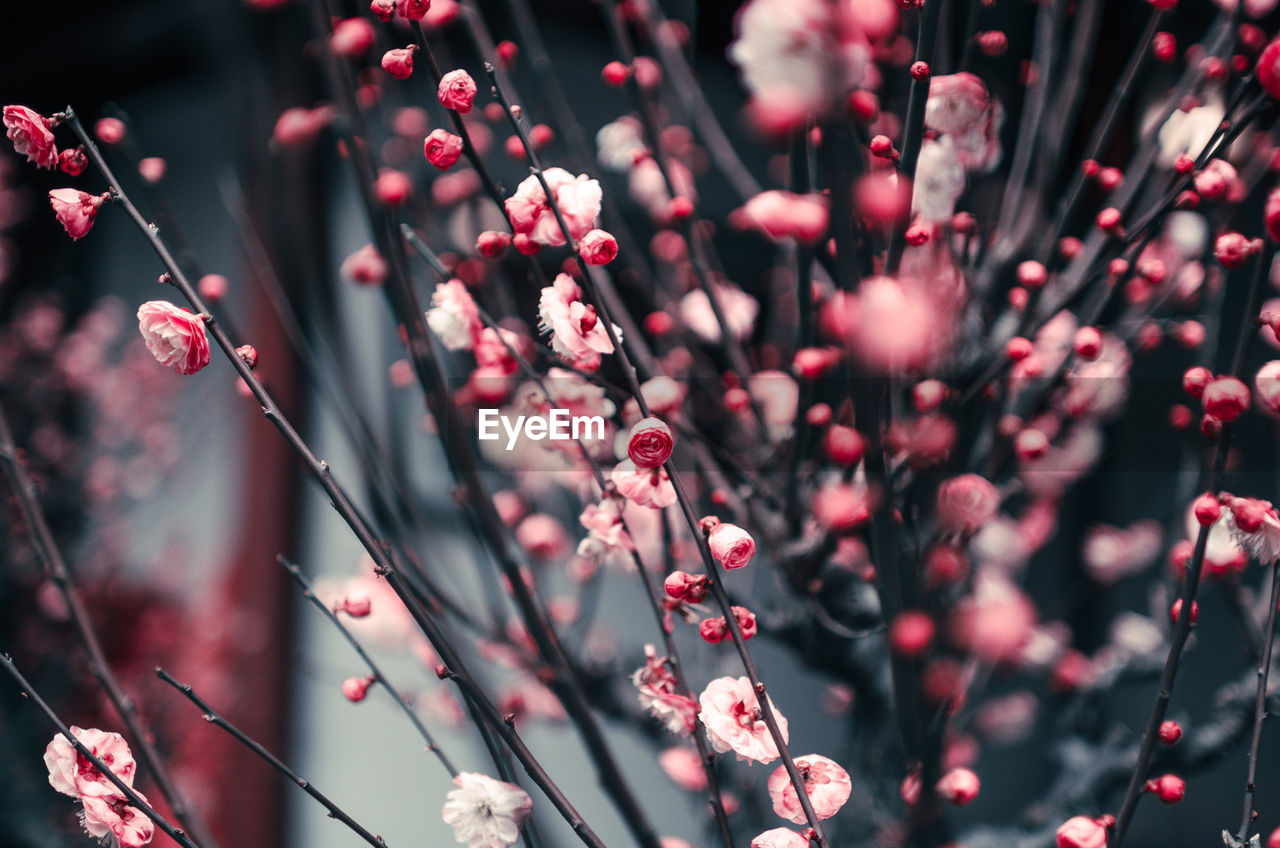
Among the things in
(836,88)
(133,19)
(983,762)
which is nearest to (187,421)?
(133,19)

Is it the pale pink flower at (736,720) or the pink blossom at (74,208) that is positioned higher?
the pink blossom at (74,208)

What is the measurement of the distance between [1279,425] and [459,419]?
0.90 meters

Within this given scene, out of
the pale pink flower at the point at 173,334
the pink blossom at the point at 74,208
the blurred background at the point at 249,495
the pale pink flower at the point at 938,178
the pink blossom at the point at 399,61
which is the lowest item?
the blurred background at the point at 249,495

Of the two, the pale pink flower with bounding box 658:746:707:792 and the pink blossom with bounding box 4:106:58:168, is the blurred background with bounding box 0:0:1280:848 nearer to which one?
the pale pink flower with bounding box 658:746:707:792

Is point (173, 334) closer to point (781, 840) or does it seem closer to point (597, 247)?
point (597, 247)

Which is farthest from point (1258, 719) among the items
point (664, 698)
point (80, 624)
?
point (80, 624)

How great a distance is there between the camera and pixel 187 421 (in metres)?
1.28

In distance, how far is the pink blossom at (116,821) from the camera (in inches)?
13.5

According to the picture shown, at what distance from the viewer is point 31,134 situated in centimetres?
32

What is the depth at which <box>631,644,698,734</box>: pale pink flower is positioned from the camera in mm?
379

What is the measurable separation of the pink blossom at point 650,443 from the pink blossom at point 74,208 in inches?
10.9

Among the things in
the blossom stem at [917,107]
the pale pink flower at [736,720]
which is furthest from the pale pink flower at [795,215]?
the pale pink flower at [736,720]

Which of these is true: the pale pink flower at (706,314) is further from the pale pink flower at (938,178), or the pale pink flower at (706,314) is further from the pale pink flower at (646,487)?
the pale pink flower at (646,487)

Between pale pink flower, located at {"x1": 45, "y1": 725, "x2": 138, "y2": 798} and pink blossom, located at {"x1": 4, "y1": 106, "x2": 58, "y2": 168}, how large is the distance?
27 centimetres
